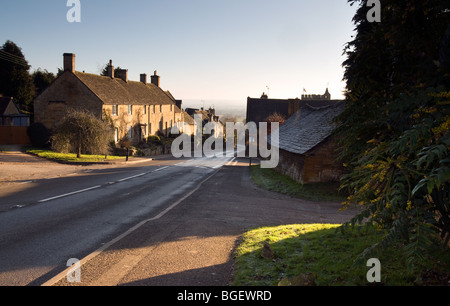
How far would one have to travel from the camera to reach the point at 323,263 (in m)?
6.59

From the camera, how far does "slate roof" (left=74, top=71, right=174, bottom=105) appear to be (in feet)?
146

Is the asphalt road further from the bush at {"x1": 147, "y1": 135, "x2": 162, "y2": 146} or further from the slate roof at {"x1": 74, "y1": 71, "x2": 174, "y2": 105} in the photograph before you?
the bush at {"x1": 147, "y1": 135, "x2": 162, "y2": 146}

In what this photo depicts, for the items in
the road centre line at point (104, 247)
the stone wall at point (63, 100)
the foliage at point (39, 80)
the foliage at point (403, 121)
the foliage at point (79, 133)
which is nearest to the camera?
the foliage at point (403, 121)

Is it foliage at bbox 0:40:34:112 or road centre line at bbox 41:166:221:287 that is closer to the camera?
→ road centre line at bbox 41:166:221:287

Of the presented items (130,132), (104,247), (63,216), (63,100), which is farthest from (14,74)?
(104,247)

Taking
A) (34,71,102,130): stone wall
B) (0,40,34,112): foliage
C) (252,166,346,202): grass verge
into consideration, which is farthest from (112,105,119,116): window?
(252,166,346,202): grass verge

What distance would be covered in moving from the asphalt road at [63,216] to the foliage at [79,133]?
10.8 metres

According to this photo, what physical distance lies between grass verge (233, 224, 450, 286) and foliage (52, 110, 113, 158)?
25.9m

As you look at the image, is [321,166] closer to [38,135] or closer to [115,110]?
[38,135]

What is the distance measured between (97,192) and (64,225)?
6552mm

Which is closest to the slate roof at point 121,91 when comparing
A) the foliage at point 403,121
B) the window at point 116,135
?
the window at point 116,135

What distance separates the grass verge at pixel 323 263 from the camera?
17.6 feet

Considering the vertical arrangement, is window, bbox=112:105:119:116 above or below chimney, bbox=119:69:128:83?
below

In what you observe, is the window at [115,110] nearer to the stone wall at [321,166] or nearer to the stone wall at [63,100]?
the stone wall at [63,100]
